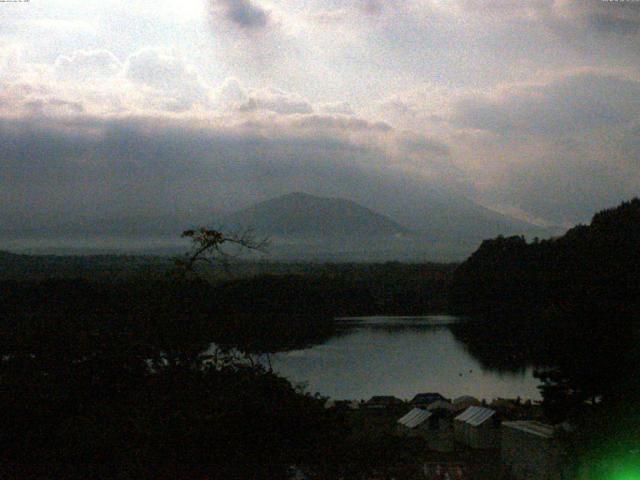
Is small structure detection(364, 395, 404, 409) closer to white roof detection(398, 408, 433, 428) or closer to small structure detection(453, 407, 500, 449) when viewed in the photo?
white roof detection(398, 408, 433, 428)

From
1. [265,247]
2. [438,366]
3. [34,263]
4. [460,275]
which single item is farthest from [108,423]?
[34,263]

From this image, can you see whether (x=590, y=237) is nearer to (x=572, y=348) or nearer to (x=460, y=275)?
(x=460, y=275)

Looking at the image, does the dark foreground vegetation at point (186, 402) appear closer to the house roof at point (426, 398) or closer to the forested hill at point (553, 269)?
the house roof at point (426, 398)

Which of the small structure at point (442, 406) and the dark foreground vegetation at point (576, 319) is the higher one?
the dark foreground vegetation at point (576, 319)

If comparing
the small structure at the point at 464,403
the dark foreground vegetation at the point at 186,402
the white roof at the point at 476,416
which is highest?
the dark foreground vegetation at the point at 186,402

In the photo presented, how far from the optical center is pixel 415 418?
1133cm

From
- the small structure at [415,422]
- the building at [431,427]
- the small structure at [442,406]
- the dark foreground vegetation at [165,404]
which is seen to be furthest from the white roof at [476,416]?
the dark foreground vegetation at [165,404]

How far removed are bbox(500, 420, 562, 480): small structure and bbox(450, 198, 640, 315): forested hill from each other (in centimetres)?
1238

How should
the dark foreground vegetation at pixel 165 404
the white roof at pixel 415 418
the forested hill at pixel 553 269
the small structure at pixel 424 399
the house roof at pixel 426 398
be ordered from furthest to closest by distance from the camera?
1. the forested hill at pixel 553 269
2. the house roof at pixel 426 398
3. the small structure at pixel 424 399
4. the white roof at pixel 415 418
5. the dark foreground vegetation at pixel 165 404

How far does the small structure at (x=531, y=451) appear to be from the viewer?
802 cm

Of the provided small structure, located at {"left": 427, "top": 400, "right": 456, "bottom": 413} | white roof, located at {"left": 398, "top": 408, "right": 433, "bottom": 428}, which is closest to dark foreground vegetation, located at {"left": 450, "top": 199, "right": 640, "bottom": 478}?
small structure, located at {"left": 427, "top": 400, "right": 456, "bottom": 413}

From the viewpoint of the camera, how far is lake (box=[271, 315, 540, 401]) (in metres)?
16.6

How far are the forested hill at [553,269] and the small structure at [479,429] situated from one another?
427 inches

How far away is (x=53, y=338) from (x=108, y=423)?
3.18ft
